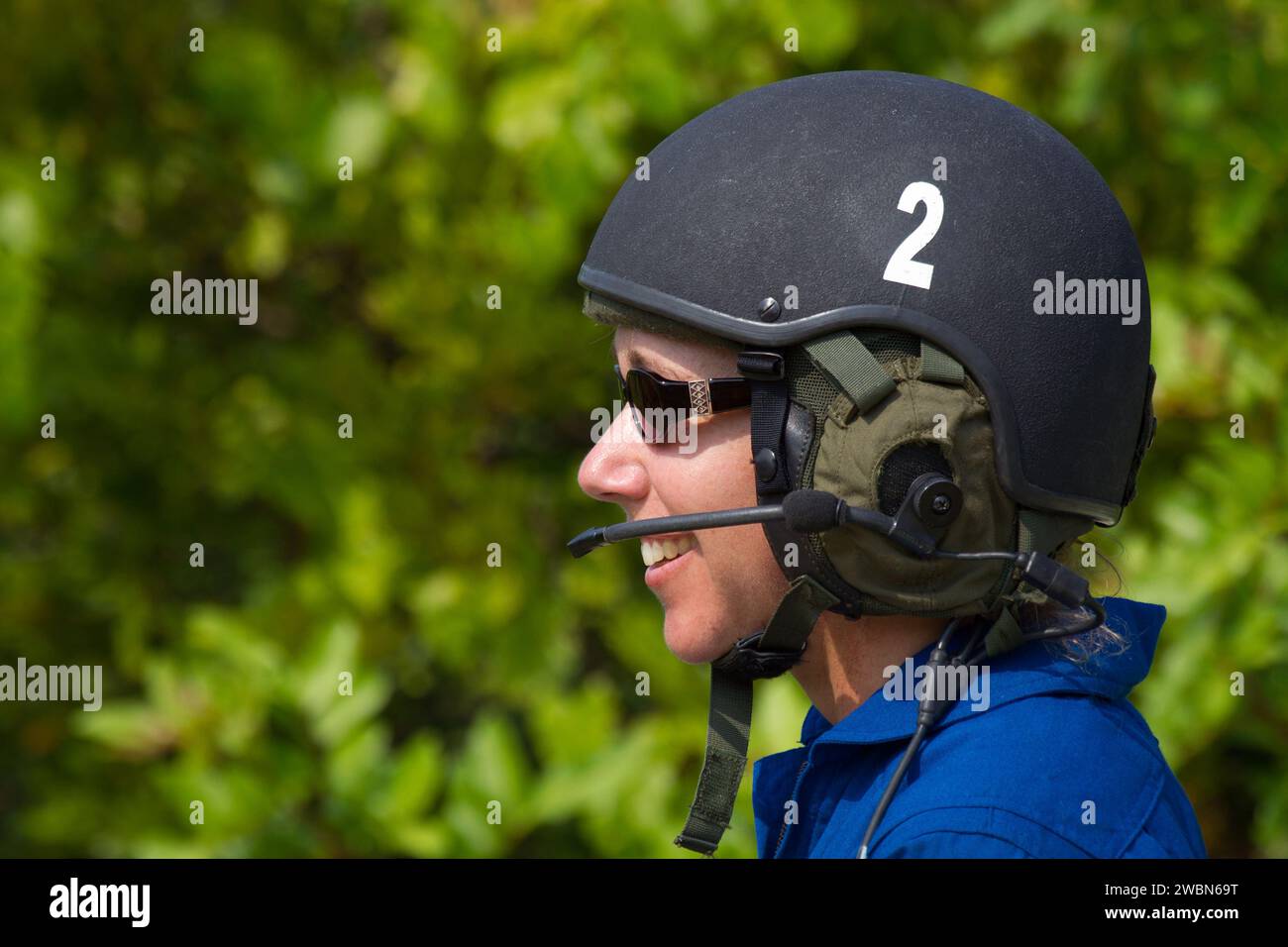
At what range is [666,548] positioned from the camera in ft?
5.62

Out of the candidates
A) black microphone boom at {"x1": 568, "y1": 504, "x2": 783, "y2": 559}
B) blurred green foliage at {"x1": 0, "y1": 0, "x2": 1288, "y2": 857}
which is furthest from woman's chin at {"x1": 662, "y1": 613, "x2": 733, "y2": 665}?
blurred green foliage at {"x1": 0, "y1": 0, "x2": 1288, "y2": 857}

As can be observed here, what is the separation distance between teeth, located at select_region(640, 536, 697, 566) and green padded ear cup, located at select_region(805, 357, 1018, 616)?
185mm

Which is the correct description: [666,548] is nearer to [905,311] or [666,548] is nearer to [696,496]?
[696,496]

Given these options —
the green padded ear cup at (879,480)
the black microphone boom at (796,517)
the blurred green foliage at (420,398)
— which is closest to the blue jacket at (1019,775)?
the green padded ear cup at (879,480)

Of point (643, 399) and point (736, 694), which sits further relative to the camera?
point (736, 694)

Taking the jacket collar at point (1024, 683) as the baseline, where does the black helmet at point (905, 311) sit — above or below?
above

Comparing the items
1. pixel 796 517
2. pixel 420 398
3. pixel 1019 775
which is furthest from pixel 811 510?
pixel 420 398

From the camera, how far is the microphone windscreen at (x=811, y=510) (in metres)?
1.55

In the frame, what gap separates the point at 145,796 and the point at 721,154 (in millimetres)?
2924

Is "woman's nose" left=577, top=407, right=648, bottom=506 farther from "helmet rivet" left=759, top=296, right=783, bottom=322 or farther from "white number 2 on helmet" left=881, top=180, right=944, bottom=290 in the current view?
"white number 2 on helmet" left=881, top=180, right=944, bottom=290

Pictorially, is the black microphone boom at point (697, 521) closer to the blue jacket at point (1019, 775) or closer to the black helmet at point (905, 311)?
the black helmet at point (905, 311)

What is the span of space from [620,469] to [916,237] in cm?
44

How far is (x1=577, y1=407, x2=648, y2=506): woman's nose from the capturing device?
170cm
